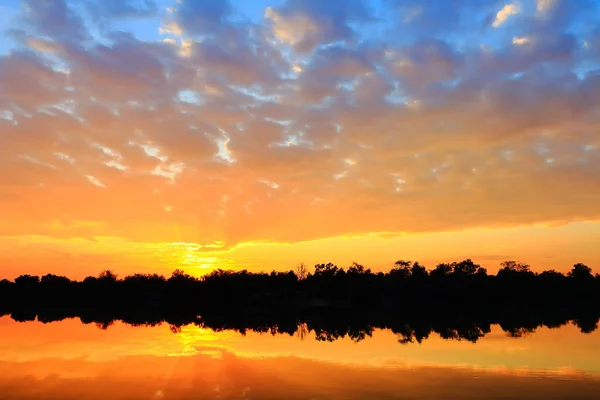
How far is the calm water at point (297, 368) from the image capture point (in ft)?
77.4

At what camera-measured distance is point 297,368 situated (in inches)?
1223

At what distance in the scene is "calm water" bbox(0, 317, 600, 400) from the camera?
23.6m

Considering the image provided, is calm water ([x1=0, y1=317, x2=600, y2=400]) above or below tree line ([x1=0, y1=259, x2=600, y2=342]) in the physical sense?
below

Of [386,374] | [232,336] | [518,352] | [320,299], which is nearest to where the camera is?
[386,374]

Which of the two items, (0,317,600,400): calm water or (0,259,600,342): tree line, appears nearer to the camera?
(0,317,600,400): calm water

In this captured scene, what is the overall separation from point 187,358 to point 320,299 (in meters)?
88.9

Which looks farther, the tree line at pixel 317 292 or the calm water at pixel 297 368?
the tree line at pixel 317 292

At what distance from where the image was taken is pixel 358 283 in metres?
126

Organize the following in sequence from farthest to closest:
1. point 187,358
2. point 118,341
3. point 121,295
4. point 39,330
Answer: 1. point 121,295
2. point 39,330
3. point 118,341
4. point 187,358

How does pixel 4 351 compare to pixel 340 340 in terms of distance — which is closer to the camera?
pixel 4 351

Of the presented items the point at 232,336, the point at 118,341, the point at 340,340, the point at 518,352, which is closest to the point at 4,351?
the point at 118,341

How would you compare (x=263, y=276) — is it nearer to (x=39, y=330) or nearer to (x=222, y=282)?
(x=222, y=282)

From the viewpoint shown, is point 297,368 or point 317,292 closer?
point 297,368

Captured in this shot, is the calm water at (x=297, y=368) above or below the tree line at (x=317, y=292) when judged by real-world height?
below
